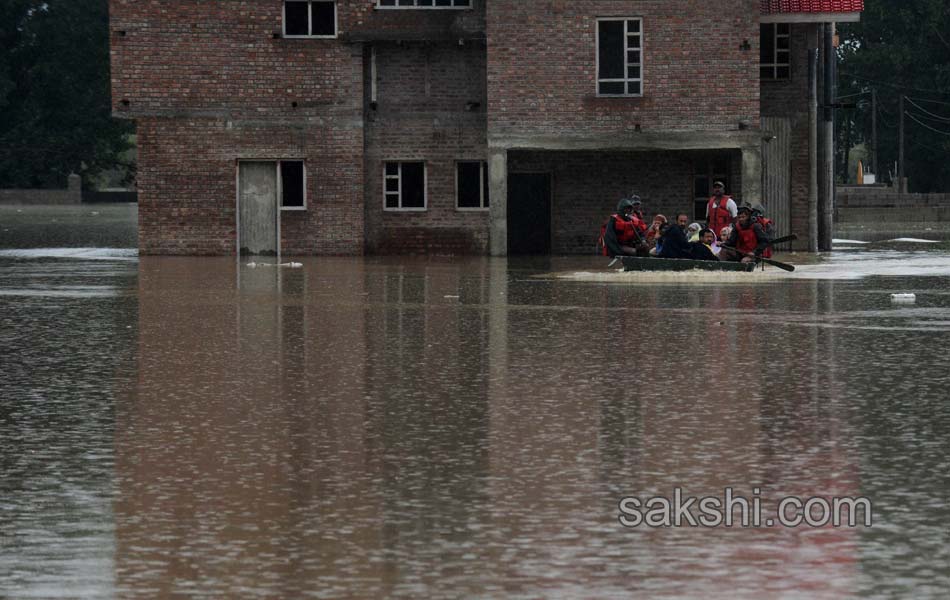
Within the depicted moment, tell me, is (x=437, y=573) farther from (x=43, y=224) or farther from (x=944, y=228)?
(x=43, y=224)

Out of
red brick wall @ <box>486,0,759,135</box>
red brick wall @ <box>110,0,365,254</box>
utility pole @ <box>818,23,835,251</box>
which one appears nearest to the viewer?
red brick wall @ <box>486,0,759,135</box>

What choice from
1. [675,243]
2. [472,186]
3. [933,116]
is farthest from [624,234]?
[933,116]

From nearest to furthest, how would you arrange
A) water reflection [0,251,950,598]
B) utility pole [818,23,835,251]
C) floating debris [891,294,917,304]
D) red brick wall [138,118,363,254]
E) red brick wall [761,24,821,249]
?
water reflection [0,251,950,598] → floating debris [891,294,917,304] → red brick wall [138,118,363,254] → red brick wall [761,24,821,249] → utility pole [818,23,835,251]

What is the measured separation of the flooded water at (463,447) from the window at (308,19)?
61.8ft

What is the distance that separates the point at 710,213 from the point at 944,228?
98.6 feet

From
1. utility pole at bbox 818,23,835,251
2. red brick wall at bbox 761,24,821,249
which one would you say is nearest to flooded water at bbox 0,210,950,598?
red brick wall at bbox 761,24,821,249

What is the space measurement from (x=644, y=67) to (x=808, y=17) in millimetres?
4354

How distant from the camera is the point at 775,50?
43594 millimetres

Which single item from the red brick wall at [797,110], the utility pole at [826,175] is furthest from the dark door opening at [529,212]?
the utility pole at [826,175]

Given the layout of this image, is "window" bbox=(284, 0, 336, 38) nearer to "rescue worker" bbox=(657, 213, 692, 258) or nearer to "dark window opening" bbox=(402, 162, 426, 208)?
"dark window opening" bbox=(402, 162, 426, 208)

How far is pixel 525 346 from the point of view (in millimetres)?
18359

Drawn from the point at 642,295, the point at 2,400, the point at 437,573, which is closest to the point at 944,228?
the point at 642,295

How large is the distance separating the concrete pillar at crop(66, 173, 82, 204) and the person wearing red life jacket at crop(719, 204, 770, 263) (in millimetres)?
76931

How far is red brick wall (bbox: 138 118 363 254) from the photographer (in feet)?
137
